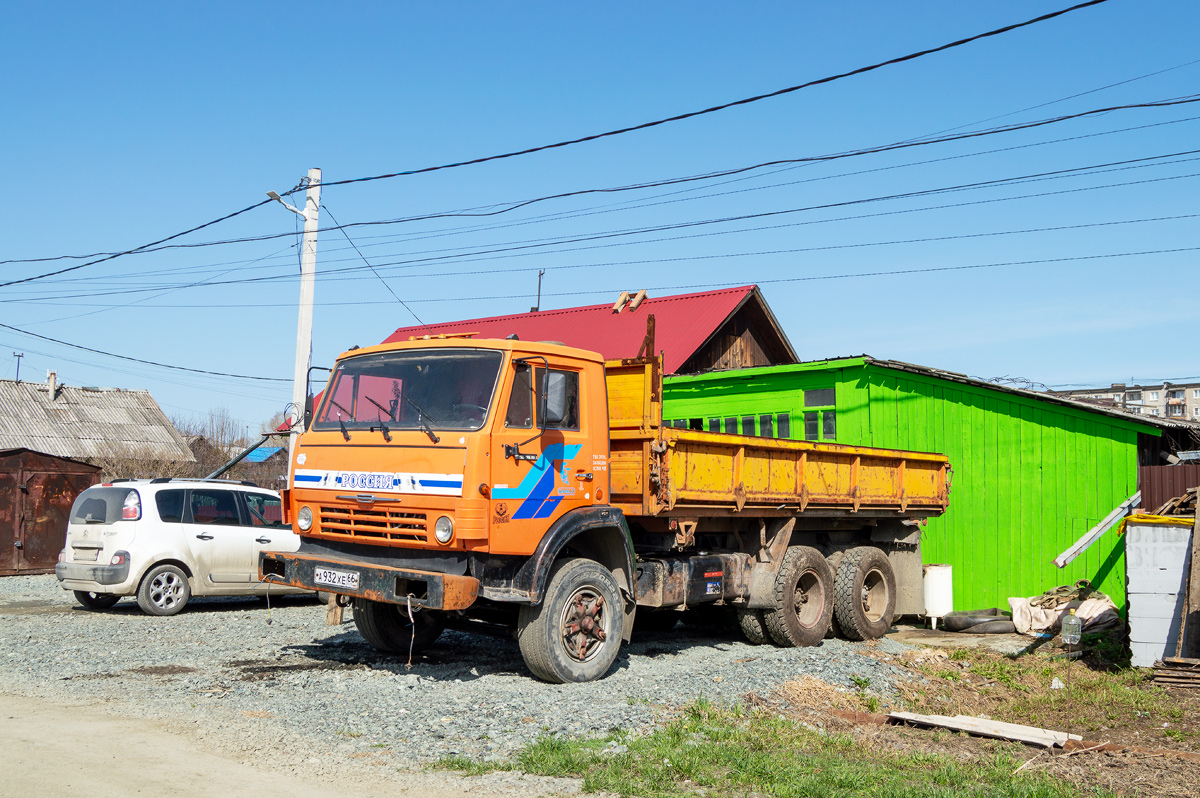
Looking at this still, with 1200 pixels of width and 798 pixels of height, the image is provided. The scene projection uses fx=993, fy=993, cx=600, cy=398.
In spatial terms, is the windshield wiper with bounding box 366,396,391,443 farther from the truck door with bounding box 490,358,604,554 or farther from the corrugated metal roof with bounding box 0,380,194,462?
the corrugated metal roof with bounding box 0,380,194,462

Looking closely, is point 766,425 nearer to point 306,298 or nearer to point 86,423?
point 306,298

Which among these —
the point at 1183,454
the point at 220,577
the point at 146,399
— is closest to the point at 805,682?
the point at 220,577

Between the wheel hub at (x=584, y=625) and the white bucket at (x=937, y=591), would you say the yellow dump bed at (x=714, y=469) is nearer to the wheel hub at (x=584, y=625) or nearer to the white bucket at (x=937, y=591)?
the wheel hub at (x=584, y=625)

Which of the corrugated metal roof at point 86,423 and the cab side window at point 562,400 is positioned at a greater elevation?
the corrugated metal roof at point 86,423

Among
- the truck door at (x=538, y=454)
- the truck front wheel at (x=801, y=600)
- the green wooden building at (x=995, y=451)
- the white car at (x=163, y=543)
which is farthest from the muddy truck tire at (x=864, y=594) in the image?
the white car at (x=163, y=543)

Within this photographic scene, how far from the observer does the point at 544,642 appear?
770 centimetres

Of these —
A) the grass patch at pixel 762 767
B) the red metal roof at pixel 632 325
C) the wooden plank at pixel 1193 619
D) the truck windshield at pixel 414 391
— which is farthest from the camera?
the red metal roof at pixel 632 325

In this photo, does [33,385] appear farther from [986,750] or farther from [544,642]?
[986,750]

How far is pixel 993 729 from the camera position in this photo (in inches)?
270

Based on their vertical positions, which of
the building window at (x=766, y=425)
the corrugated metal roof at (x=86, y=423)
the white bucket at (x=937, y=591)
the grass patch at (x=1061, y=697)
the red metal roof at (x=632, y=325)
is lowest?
the grass patch at (x=1061, y=697)

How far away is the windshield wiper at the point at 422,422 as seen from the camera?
7.55 meters

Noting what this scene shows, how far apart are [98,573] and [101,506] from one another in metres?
0.81

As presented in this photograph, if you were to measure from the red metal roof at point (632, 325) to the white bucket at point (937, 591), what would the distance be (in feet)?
30.7

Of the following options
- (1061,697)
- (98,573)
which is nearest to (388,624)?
(98,573)
